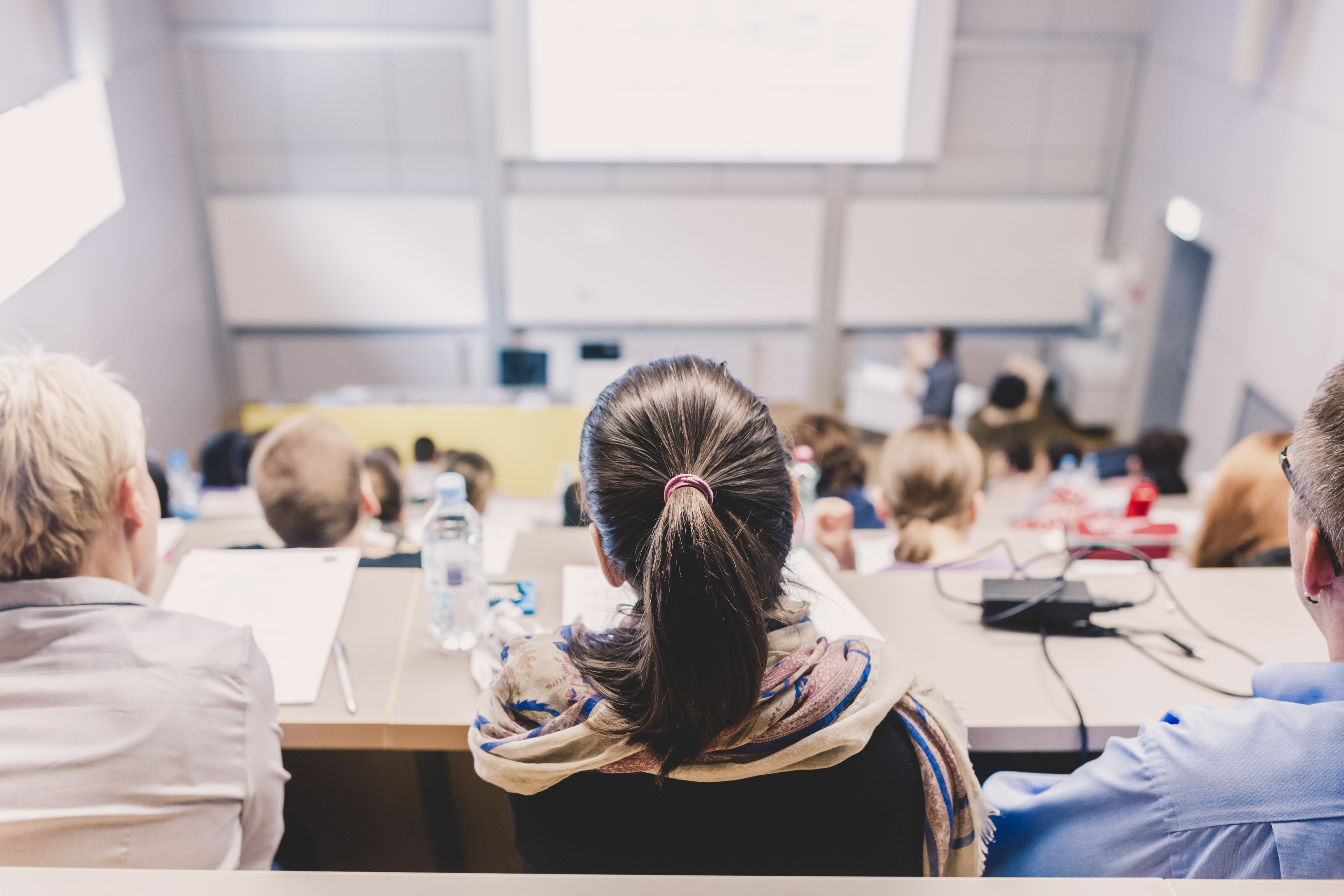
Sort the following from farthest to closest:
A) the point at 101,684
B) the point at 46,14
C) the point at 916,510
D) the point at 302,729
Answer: the point at 46,14 < the point at 916,510 < the point at 302,729 < the point at 101,684

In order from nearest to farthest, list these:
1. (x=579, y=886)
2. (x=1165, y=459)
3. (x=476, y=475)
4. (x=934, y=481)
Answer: (x=579, y=886) → (x=934, y=481) → (x=476, y=475) → (x=1165, y=459)

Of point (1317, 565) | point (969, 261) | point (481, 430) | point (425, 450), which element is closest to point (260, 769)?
point (1317, 565)

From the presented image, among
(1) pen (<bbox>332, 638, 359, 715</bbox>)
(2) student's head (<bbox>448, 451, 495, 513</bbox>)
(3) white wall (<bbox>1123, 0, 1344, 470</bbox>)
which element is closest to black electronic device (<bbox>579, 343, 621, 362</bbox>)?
(2) student's head (<bbox>448, 451, 495, 513</bbox>)

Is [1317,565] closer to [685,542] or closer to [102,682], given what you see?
[685,542]

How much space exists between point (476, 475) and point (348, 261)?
3075 mm

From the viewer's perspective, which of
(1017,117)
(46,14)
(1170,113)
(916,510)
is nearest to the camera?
(916,510)

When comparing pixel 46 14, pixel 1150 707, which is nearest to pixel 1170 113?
pixel 1150 707

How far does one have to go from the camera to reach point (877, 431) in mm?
6121

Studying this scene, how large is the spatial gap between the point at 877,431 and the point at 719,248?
158 cm

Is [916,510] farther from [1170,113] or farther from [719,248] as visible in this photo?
[1170,113]

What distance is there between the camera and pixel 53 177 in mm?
4082

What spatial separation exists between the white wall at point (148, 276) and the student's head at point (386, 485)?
1.87m

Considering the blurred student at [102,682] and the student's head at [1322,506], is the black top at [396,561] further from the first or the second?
the student's head at [1322,506]

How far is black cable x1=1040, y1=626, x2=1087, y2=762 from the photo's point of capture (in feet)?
3.81
